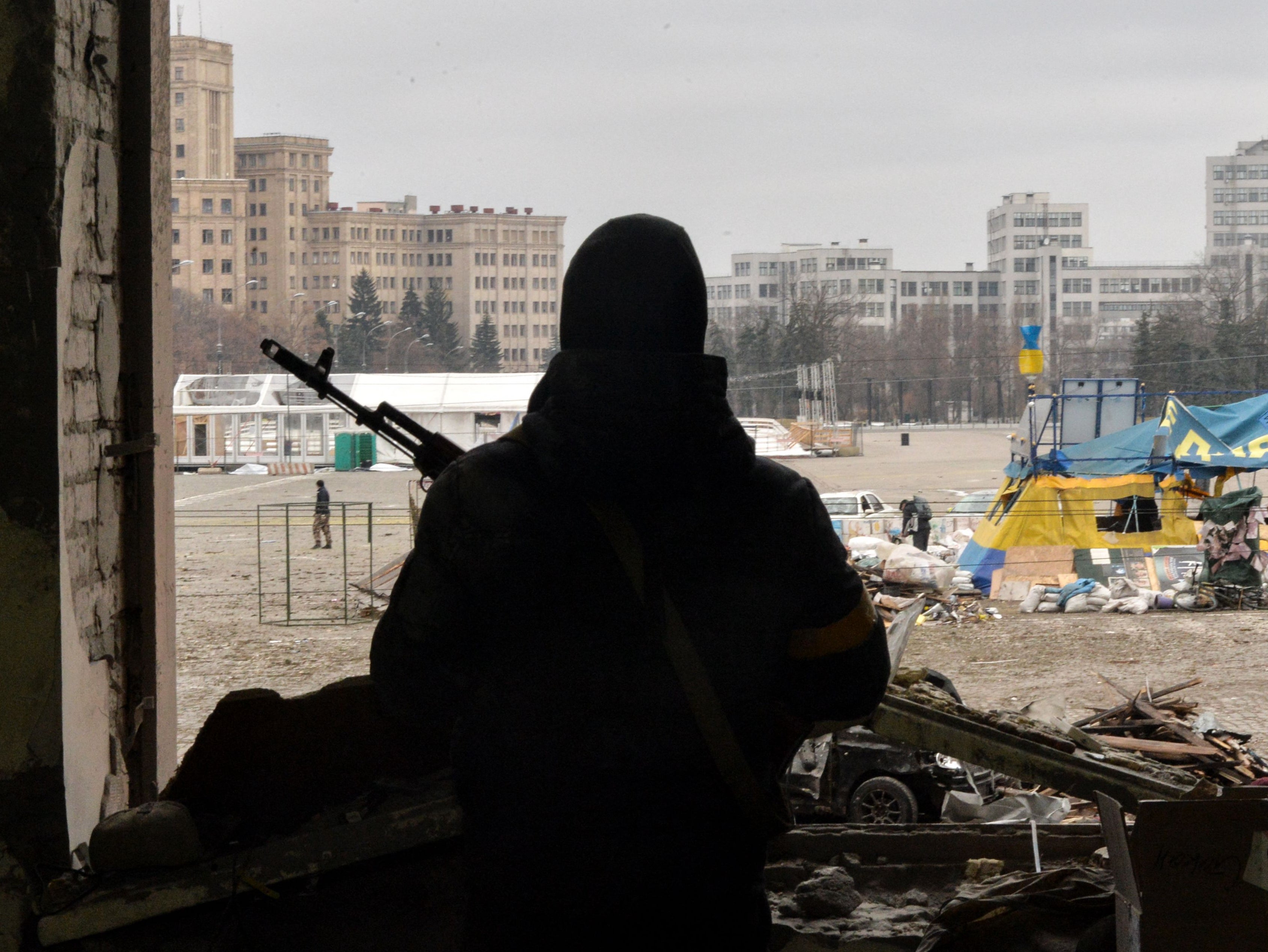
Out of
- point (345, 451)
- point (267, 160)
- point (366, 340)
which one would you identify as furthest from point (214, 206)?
point (345, 451)

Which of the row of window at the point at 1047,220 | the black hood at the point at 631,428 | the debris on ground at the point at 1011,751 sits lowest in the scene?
the debris on ground at the point at 1011,751

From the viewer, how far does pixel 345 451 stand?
32219 millimetres

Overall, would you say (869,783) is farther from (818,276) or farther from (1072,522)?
(818,276)

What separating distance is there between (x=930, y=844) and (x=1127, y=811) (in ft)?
2.07

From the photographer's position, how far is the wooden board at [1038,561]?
47.0 ft

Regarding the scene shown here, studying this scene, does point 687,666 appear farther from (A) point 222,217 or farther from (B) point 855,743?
(A) point 222,217

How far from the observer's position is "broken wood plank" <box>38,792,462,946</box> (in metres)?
2.55

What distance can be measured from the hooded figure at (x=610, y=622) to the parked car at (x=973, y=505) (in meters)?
18.4

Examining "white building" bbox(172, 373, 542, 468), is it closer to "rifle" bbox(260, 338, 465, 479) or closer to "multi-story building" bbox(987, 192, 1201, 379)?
"rifle" bbox(260, 338, 465, 479)

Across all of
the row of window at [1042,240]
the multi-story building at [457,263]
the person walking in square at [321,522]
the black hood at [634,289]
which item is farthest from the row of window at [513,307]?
the black hood at [634,289]

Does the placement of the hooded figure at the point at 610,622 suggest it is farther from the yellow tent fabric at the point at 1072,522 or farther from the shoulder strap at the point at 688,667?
the yellow tent fabric at the point at 1072,522

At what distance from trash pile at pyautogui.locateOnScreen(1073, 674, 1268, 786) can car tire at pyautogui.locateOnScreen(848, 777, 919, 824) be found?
1.13 metres

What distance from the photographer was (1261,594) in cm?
1346

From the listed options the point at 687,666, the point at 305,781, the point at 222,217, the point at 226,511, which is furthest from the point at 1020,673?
the point at 222,217
